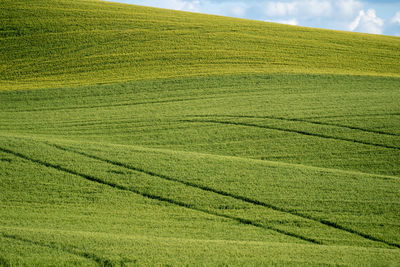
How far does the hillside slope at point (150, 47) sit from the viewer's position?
26.6 metres

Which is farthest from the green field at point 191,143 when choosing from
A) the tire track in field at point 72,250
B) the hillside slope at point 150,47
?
the hillside slope at point 150,47

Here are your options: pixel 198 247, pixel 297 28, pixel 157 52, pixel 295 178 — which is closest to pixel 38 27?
pixel 157 52

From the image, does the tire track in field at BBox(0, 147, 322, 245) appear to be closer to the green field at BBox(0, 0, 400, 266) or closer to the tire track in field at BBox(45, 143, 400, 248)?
the green field at BBox(0, 0, 400, 266)

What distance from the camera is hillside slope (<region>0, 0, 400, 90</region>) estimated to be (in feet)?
87.4

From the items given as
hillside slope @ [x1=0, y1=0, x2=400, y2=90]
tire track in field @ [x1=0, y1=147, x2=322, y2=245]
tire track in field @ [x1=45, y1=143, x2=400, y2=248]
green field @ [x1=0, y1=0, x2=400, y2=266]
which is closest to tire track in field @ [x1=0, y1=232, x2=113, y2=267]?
green field @ [x1=0, y1=0, x2=400, y2=266]

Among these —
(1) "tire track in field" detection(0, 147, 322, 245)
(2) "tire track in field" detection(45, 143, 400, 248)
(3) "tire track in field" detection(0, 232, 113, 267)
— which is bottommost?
(3) "tire track in field" detection(0, 232, 113, 267)

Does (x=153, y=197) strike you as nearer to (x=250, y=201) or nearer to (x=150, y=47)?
(x=250, y=201)

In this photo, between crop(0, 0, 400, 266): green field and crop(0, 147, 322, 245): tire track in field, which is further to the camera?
crop(0, 147, 322, 245): tire track in field

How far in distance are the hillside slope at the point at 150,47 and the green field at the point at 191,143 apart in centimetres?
15

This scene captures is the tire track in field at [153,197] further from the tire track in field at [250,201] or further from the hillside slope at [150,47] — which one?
the hillside slope at [150,47]

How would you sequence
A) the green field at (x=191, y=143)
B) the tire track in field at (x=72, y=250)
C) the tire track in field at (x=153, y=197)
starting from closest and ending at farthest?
1. the tire track in field at (x=72, y=250)
2. the green field at (x=191, y=143)
3. the tire track in field at (x=153, y=197)

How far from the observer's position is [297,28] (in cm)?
3562

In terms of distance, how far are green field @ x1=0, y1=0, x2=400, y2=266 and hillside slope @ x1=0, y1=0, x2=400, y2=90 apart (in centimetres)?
15

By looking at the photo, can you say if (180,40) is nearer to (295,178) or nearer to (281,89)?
(281,89)
